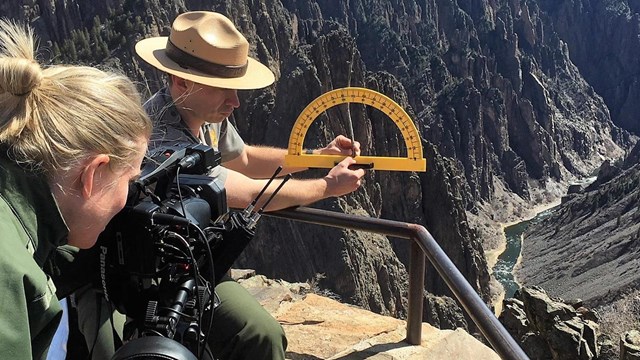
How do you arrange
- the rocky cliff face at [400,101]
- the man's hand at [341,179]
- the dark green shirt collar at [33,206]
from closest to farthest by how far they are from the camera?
the dark green shirt collar at [33,206], the man's hand at [341,179], the rocky cliff face at [400,101]

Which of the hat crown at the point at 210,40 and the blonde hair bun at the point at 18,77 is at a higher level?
→ the hat crown at the point at 210,40

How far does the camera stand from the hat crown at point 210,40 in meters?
2.89

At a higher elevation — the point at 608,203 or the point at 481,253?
the point at 608,203

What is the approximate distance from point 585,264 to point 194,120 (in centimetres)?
5912

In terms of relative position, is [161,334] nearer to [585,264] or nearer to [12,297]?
[12,297]

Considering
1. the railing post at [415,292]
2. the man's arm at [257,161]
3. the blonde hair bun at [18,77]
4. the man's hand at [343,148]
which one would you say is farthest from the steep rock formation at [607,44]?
the blonde hair bun at [18,77]

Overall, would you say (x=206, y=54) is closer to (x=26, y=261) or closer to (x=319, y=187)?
(x=319, y=187)

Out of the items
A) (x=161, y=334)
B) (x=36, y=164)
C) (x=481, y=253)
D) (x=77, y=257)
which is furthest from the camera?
(x=481, y=253)

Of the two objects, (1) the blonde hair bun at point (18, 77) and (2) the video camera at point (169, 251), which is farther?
(2) the video camera at point (169, 251)

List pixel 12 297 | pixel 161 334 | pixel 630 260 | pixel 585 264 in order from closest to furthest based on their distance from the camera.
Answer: pixel 12 297
pixel 161 334
pixel 630 260
pixel 585 264

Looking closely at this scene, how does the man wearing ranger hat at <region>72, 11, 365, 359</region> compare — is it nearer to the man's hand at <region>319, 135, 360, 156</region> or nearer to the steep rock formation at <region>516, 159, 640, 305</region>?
the man's hand at <region>319, 135, 360, 156</region>

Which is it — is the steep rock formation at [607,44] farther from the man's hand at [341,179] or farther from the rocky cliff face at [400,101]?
the man's hand at [341,179]

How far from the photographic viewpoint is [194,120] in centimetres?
288

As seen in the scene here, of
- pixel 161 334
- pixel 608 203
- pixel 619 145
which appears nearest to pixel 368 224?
pixel 161 334
